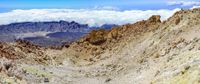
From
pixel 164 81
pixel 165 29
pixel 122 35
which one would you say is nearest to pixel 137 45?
pixel 165 29

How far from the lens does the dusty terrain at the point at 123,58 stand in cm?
5678

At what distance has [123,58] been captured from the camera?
95125 millimetres

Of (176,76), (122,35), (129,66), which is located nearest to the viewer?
(176,76)

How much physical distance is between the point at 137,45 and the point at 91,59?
1295 centimetres

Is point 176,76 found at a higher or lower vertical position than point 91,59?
higher

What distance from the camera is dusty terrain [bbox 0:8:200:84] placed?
186 ft

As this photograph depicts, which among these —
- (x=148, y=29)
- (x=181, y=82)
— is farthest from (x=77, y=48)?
(x=181, y=82)

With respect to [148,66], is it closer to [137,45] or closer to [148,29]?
[137,45]

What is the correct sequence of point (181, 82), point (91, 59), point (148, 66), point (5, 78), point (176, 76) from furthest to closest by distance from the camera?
point (91, 59)
point (148, 66)
point (5, 78)
point (176, 76)
point (181, 82)

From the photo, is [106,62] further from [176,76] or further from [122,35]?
[176,76]

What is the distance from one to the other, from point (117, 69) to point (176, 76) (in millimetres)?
36751

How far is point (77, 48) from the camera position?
122188mm

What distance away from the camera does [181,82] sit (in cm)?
4434

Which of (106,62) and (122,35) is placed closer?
(106,62)
